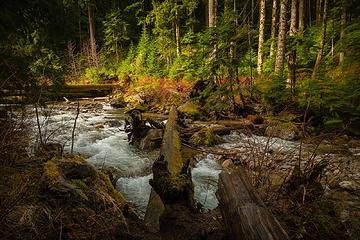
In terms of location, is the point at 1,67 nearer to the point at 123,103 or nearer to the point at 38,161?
the point at 38,161

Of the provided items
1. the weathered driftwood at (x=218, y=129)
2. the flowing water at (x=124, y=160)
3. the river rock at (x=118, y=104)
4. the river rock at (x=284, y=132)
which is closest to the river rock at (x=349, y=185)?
the flowing water at (x=124, y=160)

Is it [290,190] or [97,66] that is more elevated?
[97,66]

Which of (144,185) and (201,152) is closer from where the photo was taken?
(144,185)

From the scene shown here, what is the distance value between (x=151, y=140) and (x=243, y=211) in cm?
564

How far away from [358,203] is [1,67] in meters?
6.15

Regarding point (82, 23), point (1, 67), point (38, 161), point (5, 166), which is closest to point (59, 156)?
point (38, 161)

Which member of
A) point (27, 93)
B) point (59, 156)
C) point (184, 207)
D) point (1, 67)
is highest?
point (1, 67)

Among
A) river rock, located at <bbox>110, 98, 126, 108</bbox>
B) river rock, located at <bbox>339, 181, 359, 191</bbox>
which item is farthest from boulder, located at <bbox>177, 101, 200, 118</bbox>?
river rock, located at <bbox>339, 181, 359, 191</bbox>

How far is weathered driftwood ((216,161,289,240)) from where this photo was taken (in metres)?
2.55

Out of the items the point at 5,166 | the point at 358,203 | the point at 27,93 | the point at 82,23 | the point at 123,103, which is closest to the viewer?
the point at 5,166

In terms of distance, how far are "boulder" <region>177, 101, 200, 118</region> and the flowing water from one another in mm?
2762

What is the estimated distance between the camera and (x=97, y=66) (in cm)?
3038

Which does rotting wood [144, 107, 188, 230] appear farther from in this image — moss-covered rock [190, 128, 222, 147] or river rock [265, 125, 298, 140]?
river rock [265, 125, 298, 140]

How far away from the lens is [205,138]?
855 cm
